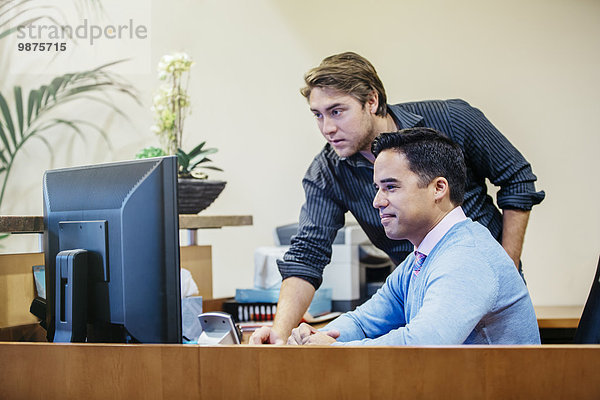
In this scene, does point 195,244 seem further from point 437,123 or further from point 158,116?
point 437,123

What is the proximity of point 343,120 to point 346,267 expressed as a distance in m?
1.03

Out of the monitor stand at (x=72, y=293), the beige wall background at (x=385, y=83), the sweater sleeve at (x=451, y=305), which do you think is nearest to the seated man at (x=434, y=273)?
the sweater sleeve at (x=451, y=305)

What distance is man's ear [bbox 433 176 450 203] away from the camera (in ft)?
5.05

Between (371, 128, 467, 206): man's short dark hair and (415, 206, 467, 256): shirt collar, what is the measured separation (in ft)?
0.15

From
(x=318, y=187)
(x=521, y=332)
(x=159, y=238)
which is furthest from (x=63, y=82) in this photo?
(x=521, y=332)

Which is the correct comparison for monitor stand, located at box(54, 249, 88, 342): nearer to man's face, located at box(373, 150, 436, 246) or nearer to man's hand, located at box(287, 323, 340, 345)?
man's hand, located at box(287, 323, 340, 345)

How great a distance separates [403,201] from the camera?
154 centimetres

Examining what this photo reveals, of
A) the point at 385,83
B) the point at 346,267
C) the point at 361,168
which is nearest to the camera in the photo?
the point at 361,168

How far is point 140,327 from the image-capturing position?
1286 mm

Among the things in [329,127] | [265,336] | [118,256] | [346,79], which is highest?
[346,79]

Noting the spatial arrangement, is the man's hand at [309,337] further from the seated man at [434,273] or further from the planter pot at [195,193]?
the planter pot at [195,193]

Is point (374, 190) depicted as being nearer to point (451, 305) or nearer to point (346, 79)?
point (346, 79)

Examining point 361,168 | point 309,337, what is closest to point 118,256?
point 309,337

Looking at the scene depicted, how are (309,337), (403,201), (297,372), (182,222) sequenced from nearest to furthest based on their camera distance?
(297,372) < (309,337) < (403,201) < (182,222)
